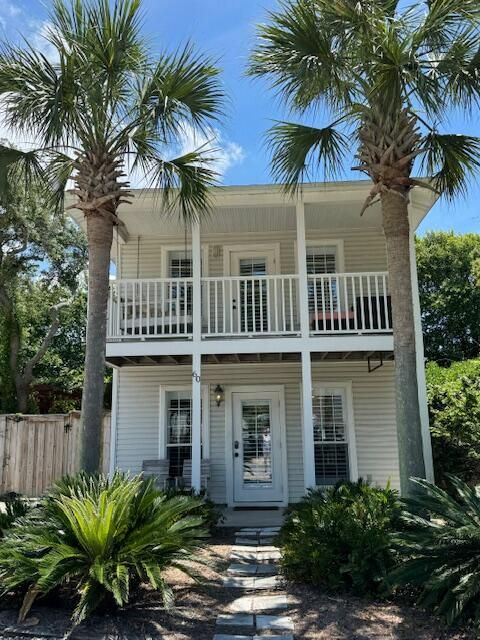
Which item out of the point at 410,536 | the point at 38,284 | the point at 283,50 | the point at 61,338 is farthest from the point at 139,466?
the point at 61,338

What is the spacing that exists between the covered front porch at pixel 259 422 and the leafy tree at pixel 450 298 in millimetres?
13341

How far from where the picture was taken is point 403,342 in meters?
6.24

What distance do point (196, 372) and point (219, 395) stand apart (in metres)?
1.88

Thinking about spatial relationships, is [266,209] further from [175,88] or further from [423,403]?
[423,403]

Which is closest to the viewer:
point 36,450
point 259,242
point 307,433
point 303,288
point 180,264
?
point 307,433

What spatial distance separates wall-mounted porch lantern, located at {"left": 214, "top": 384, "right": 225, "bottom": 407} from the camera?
10.7 meters

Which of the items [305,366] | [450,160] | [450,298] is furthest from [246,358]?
[450,298]

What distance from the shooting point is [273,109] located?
23.1ft

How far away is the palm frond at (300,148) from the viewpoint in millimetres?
7156

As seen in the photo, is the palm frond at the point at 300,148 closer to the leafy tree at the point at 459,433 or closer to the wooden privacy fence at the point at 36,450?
the leafy tree at the point at 459,433

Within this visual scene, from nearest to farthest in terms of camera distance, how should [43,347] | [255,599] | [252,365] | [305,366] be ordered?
[255,599]
[305,366]
[252,365]
[43,347]

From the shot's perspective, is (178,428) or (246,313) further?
(178,428)

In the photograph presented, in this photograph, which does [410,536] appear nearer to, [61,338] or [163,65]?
[163,65]

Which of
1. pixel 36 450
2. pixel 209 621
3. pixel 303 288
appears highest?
pixel 303 288
